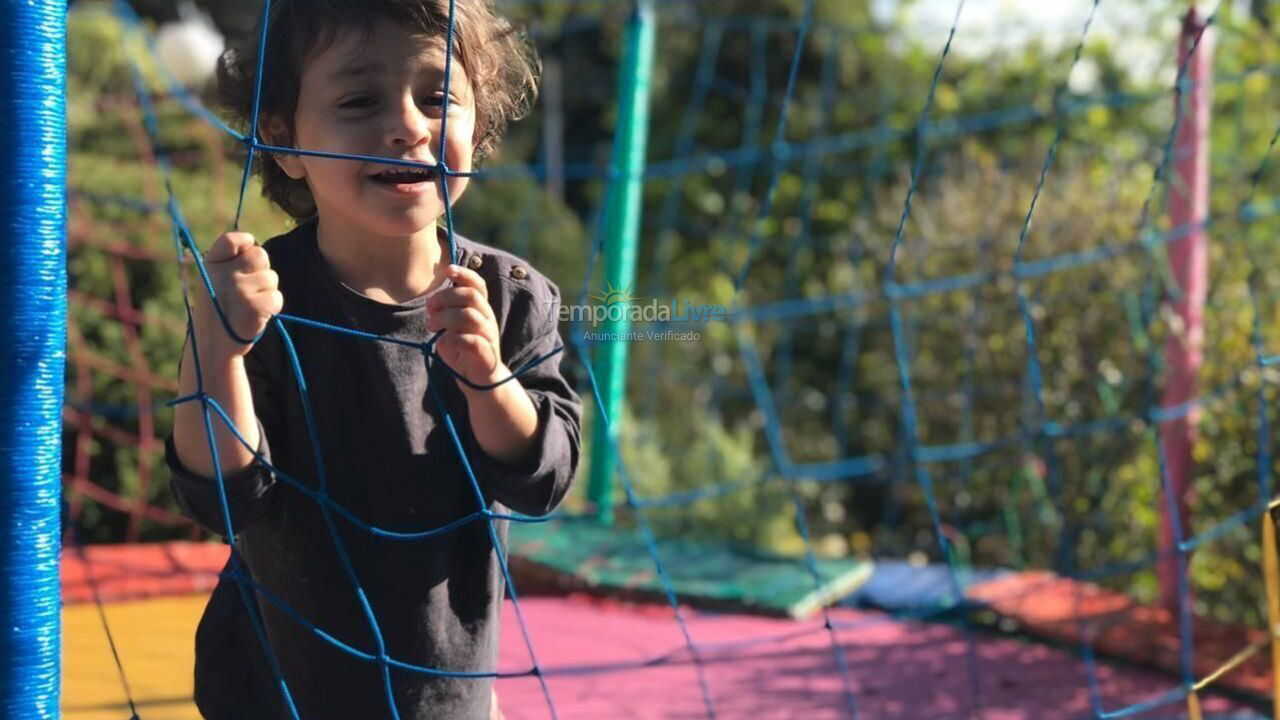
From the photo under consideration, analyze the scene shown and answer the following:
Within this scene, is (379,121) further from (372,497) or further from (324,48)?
(372,497)

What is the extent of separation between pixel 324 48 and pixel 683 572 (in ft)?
7.68

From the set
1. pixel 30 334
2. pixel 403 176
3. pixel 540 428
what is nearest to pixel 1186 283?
pixel 540 428

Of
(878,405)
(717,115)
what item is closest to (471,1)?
(878,405)

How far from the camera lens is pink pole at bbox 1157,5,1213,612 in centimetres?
328

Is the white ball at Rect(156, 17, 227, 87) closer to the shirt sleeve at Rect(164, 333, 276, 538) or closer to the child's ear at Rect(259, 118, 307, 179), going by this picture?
the child's ear at Rect(259, 118, 307, 179)

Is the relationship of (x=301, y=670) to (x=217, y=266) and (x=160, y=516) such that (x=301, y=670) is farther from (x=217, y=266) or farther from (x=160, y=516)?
(x=160, y=516)

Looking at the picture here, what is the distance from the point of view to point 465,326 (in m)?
1.33

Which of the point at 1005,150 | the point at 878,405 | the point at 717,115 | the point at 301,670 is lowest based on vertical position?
the point at 301,670

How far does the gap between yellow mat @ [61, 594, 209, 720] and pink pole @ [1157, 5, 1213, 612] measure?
228 cm

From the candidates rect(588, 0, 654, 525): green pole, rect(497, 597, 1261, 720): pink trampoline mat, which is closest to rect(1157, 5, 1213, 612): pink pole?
rect(497, 597, 1261, 720): pink trampoline mat

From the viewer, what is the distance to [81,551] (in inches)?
132

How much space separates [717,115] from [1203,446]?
6.16m

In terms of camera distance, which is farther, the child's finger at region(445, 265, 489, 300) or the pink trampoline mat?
the pink trampoline mat

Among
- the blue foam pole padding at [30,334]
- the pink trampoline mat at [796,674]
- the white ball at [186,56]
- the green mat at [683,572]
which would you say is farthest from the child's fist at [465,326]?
the white ball at [186,56]
